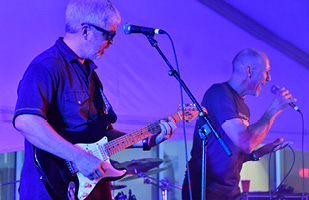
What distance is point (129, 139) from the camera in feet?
9.67

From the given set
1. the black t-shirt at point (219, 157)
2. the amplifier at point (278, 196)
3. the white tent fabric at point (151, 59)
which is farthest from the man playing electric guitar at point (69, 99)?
the amplifier at point (278, 196)

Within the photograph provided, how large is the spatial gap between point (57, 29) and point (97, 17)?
1522 mm

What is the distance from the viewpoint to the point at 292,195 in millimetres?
4836

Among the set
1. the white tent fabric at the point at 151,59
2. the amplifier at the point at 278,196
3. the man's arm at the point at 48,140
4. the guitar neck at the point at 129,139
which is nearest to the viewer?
the man's arm at the point at 48,140

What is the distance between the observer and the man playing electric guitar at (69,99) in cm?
236

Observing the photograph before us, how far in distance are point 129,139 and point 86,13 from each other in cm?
85

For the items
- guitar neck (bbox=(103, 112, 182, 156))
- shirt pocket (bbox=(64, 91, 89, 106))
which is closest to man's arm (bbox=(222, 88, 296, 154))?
guitar neck (bbox=(103, 112, 182, 156))

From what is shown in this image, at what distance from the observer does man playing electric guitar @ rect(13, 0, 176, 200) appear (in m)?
2.36

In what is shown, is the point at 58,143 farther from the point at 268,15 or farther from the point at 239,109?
the point at 268,15

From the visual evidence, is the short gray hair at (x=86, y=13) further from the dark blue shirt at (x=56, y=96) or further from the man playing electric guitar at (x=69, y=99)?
the dark blue shirt at (x=56, y=96)

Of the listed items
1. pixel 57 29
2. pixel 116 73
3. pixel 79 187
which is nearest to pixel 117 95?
pixel 116 73

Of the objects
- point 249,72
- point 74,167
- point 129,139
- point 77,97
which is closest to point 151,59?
point 249,72

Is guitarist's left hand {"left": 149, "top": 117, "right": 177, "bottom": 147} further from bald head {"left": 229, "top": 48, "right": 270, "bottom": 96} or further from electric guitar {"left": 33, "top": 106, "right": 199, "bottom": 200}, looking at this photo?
bald head {"left": 229, "top": 48, "right": 270, "bottom": 96}

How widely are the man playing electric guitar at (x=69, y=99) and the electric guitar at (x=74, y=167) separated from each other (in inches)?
0.6
